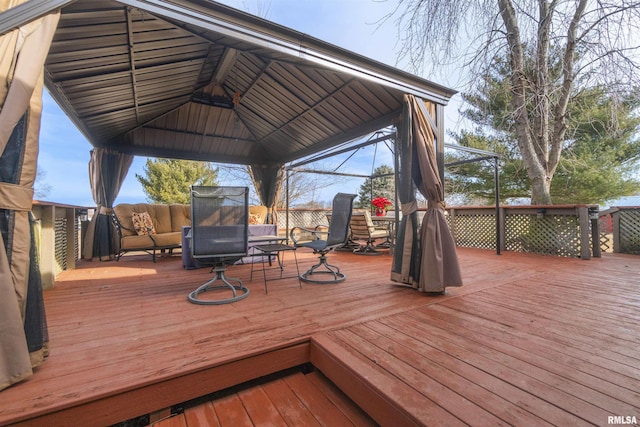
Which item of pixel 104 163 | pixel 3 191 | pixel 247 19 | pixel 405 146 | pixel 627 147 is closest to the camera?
pixel 3 191

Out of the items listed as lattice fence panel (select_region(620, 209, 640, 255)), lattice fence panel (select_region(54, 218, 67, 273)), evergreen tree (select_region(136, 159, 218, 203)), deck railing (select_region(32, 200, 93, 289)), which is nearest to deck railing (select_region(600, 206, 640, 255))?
lattice fence panel (select_region(620, 209, 640, 255))

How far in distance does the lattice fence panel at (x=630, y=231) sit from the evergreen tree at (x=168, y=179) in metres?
15.5

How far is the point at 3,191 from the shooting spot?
1389 millimetres

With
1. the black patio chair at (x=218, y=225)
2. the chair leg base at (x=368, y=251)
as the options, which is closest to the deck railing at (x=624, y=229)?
the chair leg base at (x=368, y=251)

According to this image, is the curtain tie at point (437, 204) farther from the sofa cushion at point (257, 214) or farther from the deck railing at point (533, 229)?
the sofa cushion at point (257, 214)

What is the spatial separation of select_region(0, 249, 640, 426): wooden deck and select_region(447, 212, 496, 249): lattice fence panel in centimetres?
341

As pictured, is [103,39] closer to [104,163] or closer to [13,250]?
[13,250]

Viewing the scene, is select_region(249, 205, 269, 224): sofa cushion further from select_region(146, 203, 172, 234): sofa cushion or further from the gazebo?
select_region(146, 203, 172, 234): sofa cushion

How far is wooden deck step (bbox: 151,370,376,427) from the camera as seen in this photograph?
1320 mm

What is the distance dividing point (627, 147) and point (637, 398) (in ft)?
35.0

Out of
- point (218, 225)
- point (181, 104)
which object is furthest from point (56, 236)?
point (181, 104)

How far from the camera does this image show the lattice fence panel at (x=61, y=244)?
376cm

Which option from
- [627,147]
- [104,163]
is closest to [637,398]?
[104,163]

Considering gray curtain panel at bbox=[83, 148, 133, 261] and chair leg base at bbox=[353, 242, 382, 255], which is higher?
gray curtain panel at bbox=[83, 148, 133, 261]
